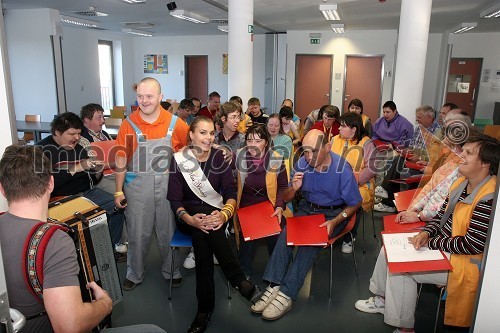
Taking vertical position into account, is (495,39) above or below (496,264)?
above

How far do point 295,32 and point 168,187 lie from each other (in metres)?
10.6

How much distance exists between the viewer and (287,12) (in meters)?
8.88

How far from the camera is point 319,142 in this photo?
3.12 m

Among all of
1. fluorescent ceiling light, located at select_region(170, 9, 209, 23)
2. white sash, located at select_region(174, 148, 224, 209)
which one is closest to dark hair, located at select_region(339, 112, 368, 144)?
white sash, located at select_region(174, 148, 224, 209)

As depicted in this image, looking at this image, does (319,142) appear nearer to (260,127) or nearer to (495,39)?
(260,127)

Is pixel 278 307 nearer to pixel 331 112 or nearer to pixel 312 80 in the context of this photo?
pixel 331 112

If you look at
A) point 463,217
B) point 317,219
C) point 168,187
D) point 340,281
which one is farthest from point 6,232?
point 340,281

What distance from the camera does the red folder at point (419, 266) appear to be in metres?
2.20

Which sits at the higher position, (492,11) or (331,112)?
(492,11)

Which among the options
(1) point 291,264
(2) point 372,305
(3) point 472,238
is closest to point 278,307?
(1) point 291,264

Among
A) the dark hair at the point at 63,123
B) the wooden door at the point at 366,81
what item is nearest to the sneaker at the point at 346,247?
the dark hair at the point at 63,123

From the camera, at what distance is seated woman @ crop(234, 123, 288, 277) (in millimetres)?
3363

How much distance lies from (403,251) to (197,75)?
13420 millimetres

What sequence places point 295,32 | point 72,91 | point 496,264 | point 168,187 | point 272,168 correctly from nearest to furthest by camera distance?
point 496,264 < point 168,187 < point 272,168 < point 72,91 < point 295,32
